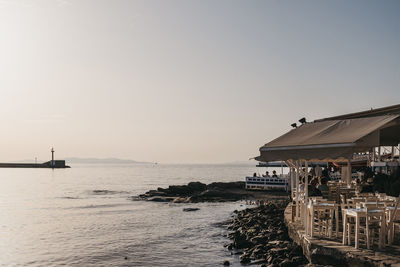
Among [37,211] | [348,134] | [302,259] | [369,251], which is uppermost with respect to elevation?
[348,134]

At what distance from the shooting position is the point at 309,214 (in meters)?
11.7

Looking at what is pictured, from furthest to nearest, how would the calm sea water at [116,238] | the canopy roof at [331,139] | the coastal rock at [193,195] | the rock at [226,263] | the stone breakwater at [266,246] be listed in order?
the coastal rock at [193,195], the calm sea water at [116,238], the rock at [226,263], the stone breakwater at [266,246], the canopy roof at [331,139]

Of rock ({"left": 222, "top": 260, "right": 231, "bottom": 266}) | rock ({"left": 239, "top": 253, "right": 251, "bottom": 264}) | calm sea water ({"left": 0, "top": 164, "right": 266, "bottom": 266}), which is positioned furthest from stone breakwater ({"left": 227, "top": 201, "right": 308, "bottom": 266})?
calm sea water ({"left": 0, "top": 164, "right": 266, "bottom": 266})

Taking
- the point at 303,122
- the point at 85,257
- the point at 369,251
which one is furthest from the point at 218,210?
the point at 369,251

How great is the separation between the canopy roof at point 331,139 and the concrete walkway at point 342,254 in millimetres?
2282

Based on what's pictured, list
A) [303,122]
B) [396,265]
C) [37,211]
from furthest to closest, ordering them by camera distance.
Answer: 1. [37,211]
2. [303,122]
3. [396,265]

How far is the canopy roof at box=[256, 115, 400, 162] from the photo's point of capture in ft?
28.8

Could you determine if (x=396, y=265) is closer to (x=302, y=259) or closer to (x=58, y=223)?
(x=302, y=259)

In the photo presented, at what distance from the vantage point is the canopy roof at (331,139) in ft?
28.8

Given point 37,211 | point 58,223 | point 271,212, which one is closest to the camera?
point 271,212

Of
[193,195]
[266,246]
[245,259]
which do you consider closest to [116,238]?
[245,259]

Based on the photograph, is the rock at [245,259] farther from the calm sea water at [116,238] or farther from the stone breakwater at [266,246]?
the calm sea water at [116,238]

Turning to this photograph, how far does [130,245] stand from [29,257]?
4.52 meters

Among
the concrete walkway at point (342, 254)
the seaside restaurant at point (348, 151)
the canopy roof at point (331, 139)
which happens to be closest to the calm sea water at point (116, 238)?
the concrete walkway at point (342, 254)
